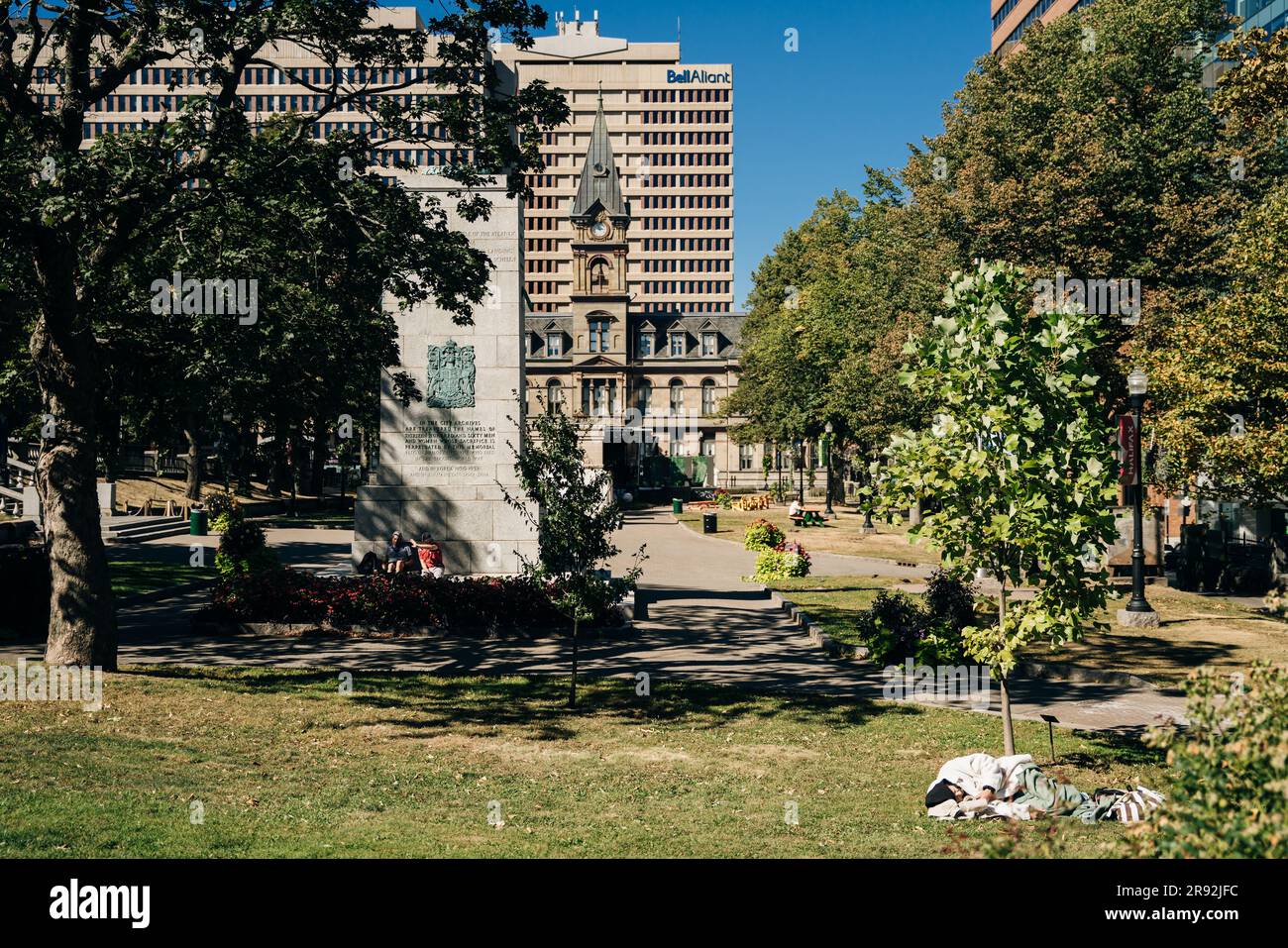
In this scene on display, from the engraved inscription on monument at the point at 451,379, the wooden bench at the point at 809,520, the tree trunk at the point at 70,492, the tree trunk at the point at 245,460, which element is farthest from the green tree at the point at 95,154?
the tree trunk at the point at 245,460

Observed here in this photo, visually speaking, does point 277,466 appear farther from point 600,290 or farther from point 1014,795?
point 1014,795

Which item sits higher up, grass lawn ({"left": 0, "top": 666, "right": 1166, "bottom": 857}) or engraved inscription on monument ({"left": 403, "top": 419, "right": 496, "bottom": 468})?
engraved inscription on monument ({"left": 403, "top": 419, "right": 496, "bottom": 468})

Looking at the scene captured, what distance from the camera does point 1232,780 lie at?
433 centimetres

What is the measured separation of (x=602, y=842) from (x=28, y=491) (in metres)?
40.1

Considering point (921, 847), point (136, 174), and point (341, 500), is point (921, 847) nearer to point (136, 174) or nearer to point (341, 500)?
point (136, 174)

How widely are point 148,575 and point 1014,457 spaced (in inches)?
952

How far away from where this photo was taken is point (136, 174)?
13125mm

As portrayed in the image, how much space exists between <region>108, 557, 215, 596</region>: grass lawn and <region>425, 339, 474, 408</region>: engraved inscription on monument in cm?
838

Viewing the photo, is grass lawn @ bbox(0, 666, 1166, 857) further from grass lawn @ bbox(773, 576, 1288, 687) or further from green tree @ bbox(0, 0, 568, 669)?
grass lawn @ bbox(773, 576, 1288, 687)

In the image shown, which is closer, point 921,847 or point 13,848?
point 13,848

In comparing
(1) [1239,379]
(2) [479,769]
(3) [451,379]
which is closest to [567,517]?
(2) [479,769]

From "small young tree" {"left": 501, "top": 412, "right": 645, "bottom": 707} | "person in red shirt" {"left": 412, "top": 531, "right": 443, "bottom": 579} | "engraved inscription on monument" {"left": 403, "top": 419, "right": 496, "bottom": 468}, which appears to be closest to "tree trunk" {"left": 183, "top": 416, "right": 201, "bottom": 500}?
"engraved inscription on monument" {"left": 403, "top": 419, "right": 496, "bottom": 468}

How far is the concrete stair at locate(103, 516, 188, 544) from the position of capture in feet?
122
